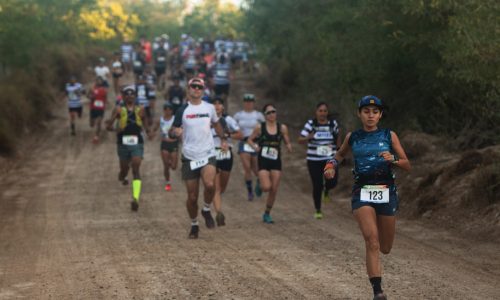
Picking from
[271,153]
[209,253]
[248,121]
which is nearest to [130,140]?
[248,121]

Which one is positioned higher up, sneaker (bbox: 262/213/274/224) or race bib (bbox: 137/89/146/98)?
race bib (bbox: 137/89/146/98)

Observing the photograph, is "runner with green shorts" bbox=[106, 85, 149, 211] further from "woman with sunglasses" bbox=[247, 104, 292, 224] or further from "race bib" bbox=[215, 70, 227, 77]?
"race bib" bbox=[215, 70, 227, 77]

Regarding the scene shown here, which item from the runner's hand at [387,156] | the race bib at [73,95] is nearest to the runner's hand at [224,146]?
the runner's hand at [387,156]

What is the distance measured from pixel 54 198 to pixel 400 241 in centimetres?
876

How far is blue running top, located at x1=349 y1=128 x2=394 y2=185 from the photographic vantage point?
7820mm

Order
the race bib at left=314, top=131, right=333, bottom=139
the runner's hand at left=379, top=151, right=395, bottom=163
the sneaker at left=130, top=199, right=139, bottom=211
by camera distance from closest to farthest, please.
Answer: the runner's hand at left=379, top=151, right=395, bottom=163 → the race bib at left=314, top=131, right=333, bottom=139 → the sneaker at left=130, top=199, right=139, bottom=211

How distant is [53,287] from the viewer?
8.97 m

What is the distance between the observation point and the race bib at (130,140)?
15648mm

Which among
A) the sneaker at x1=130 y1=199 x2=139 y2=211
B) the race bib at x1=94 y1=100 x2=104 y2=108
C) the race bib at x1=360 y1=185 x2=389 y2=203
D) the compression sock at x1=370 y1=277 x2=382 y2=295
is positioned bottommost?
the sneaker at x1=130 y1=199 x2=139 y2=211

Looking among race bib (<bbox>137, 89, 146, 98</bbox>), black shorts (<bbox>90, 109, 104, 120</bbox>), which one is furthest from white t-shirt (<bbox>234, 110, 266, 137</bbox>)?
black shorts (<bbox>90, 109, 104, 120</bbox>)

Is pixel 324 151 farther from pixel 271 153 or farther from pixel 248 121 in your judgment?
pixel 248 121

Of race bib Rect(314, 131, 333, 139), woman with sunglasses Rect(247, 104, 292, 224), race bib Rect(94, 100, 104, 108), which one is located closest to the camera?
woman with sunglasses Rect(247, 104, 292, 224)

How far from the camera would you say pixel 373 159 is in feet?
25.7

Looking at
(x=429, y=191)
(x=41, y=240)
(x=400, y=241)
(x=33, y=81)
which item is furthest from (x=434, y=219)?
(x=33, y=81)
